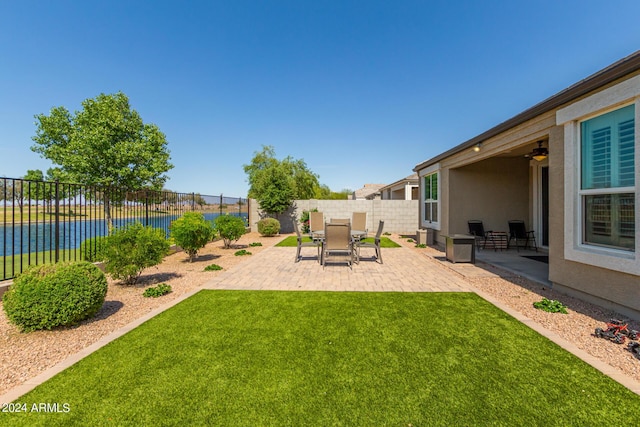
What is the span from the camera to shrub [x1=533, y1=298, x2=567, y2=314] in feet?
14.0

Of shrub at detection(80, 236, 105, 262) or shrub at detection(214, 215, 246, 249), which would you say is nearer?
shrub at detection(80, 236, 105, 262)

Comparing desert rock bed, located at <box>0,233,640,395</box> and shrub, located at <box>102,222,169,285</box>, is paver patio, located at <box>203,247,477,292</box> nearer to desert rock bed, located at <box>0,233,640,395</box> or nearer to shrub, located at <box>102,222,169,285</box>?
desert rock bed, located at <box>0,233,640,395</box>

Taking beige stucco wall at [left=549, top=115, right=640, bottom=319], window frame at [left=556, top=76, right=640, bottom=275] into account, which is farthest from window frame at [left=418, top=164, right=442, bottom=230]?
window frame at [left=556, top=76, right=640, bottom=275]

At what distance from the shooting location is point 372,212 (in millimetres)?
17688

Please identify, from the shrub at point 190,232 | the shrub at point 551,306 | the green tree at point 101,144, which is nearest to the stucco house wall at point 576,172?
the shrub at point 551,306

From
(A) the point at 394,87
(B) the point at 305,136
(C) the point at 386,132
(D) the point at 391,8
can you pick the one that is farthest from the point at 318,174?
(D) the point at 391,8

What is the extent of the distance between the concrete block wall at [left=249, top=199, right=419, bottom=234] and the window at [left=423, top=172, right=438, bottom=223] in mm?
4423

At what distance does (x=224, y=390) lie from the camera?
242cm

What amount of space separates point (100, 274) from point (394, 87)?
57.8 ft

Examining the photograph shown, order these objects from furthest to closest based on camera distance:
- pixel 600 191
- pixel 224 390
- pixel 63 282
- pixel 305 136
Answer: pixel 305 136 < pixel 600 191 < pixel 63 282 < pixel 224 390

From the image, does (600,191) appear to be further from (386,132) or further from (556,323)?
(386,132)

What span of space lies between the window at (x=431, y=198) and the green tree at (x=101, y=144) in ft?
69.1

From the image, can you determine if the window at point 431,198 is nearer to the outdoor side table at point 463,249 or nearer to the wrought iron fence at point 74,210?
the outdoor side table at point 463,249

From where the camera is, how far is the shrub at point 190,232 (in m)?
8.05
